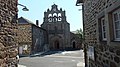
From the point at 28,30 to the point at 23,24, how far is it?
1.35 metres

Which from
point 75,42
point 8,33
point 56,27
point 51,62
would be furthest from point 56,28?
point 8,33

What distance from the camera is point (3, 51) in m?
4.35

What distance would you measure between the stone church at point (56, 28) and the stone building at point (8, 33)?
31590 mm

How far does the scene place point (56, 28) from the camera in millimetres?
37344

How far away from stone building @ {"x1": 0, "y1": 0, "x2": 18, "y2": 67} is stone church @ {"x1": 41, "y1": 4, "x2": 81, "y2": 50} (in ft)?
104

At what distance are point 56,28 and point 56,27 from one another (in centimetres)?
23

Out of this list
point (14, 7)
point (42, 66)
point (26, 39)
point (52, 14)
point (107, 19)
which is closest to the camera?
point (107, 19)

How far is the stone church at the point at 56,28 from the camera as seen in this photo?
37.0 metres

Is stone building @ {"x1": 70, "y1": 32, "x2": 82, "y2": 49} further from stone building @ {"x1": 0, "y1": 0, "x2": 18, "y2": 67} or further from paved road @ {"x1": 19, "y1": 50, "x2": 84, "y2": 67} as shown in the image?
stone building @ {"x1": 0, "y1": 0, "x2": 18, "y2": 67}

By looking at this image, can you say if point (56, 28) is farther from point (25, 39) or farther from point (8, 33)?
point (8, 33)

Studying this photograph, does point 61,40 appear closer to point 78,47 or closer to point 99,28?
point 78,47

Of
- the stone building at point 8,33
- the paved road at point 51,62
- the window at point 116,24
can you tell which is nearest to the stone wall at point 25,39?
the paved road at point 51,62

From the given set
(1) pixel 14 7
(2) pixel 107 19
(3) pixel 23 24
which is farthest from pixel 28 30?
(2) pixel 107 19

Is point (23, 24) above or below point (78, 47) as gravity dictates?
above
